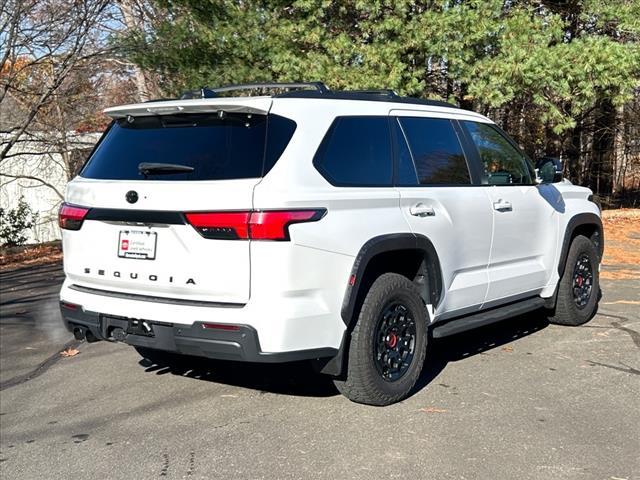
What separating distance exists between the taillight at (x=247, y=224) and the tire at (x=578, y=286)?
11.5ft

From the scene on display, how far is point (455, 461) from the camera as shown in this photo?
374 cm

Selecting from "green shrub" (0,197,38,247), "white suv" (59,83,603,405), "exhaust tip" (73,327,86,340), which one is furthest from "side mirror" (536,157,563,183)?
"green shrub" (0,197,38,247)

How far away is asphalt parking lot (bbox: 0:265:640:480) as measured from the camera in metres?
3.74

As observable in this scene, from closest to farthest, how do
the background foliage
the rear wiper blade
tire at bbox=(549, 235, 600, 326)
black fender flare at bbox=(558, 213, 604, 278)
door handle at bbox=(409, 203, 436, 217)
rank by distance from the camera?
1. the rear wiper blade
2. door handle at bbox=(409, 203, 436, 217)
3. black fender flare at bbox=(558, 213, 604, 278)
4. tire at bbox=(549, 235, 600, 326)
5. the background foliage

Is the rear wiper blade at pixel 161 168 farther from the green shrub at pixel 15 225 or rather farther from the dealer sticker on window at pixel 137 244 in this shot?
the green shrub at pixel 15 225

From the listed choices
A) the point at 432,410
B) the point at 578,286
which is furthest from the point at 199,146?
the point at 578,286

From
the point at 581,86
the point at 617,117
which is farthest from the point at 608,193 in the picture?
the point at 581,86

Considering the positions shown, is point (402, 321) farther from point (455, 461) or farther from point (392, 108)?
point (392, 108)

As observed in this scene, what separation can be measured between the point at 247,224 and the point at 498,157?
297 cm

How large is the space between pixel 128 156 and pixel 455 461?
8.96 ft

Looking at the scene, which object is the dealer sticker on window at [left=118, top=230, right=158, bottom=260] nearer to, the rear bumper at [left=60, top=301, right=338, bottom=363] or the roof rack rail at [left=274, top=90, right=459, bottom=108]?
the rear bumper at [left=60, top=301, right=338, bottom=363]

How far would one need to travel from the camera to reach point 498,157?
5926 millimetres

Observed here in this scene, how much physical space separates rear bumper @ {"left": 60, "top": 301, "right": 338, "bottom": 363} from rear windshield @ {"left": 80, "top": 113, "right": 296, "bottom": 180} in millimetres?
874

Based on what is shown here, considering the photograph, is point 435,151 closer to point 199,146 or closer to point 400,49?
point 199,146
